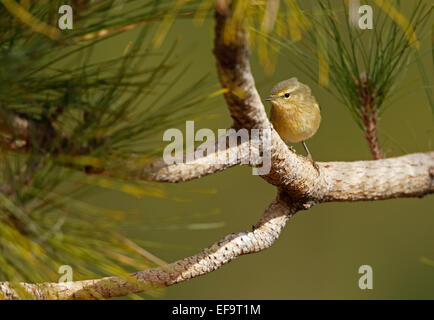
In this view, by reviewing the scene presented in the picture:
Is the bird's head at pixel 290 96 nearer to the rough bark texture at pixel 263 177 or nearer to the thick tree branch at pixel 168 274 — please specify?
the rough bark texture at pixel 263 177

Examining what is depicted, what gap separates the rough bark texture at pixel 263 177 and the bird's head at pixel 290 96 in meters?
0.48

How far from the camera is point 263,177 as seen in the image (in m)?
1.15

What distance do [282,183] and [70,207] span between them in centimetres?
50

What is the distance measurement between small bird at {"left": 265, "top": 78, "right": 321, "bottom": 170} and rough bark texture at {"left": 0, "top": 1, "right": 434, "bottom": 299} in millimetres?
444

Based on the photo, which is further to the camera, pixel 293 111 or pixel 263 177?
pixel 293 111

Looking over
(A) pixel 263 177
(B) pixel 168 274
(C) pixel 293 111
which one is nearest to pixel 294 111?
(C) pixel 293 111

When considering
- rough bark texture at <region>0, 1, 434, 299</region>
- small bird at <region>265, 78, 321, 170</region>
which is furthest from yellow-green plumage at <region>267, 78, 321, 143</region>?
rough bark texture at <region>0, 1, 434, 299</region>

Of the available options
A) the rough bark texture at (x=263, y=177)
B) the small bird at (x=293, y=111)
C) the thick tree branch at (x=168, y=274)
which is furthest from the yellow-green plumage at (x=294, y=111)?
the thick tree branch at (x=168, y=274)

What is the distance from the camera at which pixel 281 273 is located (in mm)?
3141

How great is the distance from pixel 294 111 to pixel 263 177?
65 cm

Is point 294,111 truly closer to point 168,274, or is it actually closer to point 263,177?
point 263,177

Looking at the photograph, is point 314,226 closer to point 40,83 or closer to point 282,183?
point 282,183

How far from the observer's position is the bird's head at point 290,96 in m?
1.78

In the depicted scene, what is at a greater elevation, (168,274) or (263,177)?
(263,177)
